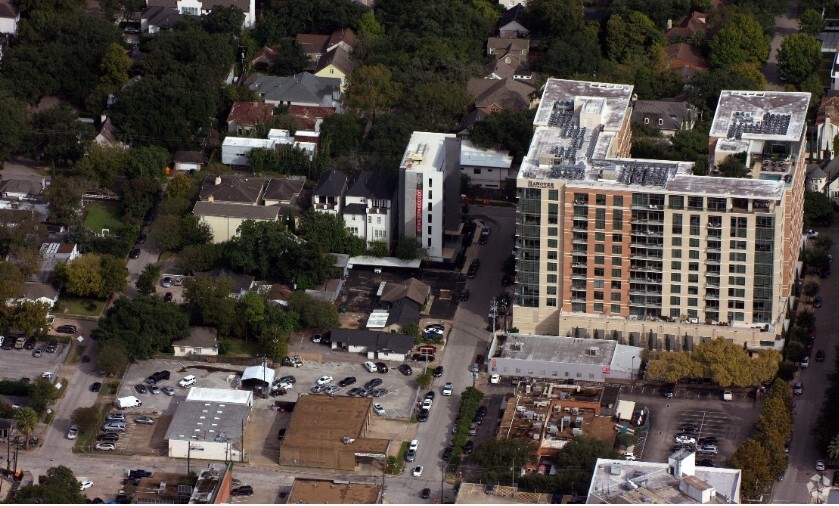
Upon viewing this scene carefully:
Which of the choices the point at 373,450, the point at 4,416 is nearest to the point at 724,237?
the point at 373,450

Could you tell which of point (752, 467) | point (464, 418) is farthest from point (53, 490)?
point (752, 467)

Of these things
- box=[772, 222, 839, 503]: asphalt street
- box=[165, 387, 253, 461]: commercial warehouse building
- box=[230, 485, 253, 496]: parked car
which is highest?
box=[165, 387, 253, 461]: commercial warehouse building

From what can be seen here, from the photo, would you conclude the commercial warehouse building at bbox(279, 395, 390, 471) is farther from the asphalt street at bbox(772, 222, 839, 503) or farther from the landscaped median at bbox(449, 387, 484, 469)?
the asphalt street at bbox(772, 222, 839, 503)

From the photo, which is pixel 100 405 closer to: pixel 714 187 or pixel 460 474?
pixel 460 474

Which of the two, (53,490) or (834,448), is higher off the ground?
(53,490)

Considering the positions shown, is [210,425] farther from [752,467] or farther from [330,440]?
[752,467]

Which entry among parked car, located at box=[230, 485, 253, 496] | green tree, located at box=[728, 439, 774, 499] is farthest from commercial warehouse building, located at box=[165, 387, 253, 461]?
green tree, located at box=[728, 439, 774, 499]

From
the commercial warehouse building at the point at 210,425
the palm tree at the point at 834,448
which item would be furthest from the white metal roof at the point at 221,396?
the palm tree at the point at 834,448
